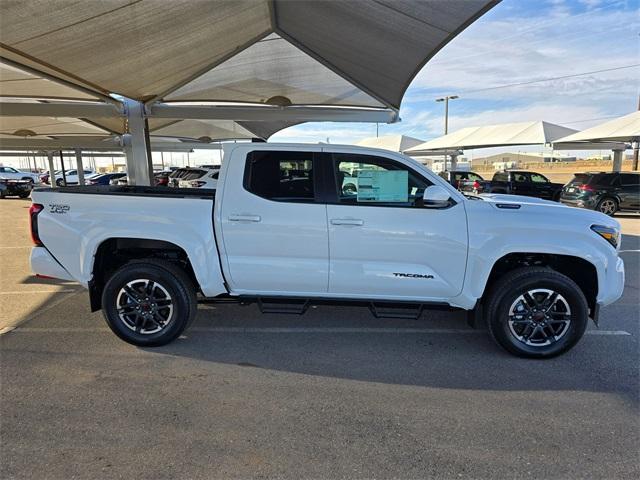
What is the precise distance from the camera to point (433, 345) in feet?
13.8

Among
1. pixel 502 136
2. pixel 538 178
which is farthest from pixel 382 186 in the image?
pixel 502 136

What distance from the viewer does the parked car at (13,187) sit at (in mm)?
22891

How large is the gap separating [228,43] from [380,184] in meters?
5.28

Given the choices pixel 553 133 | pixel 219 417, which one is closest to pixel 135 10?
pixel 219 417

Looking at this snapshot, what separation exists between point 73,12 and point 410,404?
5.73 m

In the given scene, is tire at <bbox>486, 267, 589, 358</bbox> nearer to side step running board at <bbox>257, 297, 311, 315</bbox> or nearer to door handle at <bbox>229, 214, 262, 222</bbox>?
side step running board at <bbox>257, 297, 311, 315</bbox>

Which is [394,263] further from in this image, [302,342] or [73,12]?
[73,12]

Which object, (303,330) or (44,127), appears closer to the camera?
(303,330)

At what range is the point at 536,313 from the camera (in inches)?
150

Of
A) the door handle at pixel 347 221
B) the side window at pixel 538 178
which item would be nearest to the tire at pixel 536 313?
the door handle at pixel 347 221

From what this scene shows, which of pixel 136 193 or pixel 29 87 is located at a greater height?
pixel 29 87

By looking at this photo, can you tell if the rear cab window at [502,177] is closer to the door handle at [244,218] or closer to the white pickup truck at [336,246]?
the white pickup truck at [336,246]

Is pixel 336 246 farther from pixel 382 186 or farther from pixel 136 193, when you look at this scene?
pixel 136 193

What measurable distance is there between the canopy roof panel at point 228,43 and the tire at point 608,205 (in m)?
9.65
